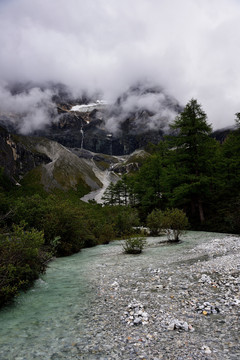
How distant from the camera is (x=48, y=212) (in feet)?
71.9

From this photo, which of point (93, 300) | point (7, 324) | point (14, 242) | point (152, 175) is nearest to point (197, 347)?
point (93, 300)

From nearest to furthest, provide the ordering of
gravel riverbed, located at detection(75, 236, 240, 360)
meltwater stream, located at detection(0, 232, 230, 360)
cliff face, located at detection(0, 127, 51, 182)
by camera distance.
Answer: gravel riverbed, located at detection(75, 236, 240, 360) → meltwater stream, located at detection(0, 232, 230, 360) → cliff face, located at detection(0, 127, 51, 182)

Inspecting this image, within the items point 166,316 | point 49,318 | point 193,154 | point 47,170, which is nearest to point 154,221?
point 193,154

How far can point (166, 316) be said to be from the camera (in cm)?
689

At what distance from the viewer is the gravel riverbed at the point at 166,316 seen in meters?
5.24

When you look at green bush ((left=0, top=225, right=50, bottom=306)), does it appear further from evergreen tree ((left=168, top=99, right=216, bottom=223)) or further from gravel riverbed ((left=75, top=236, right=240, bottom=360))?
evergreen tree ((left=168, top=99, right=216, bottom=223))

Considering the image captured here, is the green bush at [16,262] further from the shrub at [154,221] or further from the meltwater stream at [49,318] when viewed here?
the shrub at [154,221]

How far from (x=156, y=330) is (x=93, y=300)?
11.4 feet

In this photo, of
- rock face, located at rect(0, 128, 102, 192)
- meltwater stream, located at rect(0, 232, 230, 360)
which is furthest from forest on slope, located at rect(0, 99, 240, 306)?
rock face, located at rect(0, 128, 102, 192)

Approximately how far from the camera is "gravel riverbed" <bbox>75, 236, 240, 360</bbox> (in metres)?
5.24

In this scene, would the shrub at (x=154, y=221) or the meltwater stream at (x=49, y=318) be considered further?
the shrub at (x=154, y=221)

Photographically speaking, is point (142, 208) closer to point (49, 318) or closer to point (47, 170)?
point (49, 318)

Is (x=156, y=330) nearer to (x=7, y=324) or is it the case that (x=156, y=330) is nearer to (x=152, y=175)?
(x=7, y=324)

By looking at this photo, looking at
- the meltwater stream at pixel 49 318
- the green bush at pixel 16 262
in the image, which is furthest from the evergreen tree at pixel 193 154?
the green bush at pixel 16 262
